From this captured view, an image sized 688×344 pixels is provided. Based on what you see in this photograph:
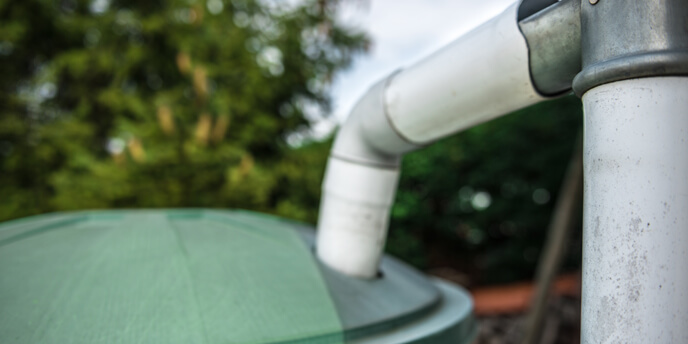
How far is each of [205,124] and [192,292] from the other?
3419mm

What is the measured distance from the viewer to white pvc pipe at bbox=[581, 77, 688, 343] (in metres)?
0.85

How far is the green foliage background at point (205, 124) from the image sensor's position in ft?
14.0

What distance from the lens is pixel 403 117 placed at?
1523mm

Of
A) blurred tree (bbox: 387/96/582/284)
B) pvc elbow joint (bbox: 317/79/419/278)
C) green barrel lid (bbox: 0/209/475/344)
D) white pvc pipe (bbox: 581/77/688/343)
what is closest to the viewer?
white pvc pipe (bbox: 581/77/688/343)

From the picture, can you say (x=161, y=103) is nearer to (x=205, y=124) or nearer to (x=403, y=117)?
(x=205, y=124)

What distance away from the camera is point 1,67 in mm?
5461

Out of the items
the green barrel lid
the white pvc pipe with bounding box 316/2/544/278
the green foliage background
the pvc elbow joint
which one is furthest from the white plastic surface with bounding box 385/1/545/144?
the green foliage background

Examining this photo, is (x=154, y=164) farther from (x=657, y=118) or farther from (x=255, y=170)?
(x=657, y=118)

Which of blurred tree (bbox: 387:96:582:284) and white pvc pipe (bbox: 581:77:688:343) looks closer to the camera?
white pvc pipe (bbox: 581:77:688:343)

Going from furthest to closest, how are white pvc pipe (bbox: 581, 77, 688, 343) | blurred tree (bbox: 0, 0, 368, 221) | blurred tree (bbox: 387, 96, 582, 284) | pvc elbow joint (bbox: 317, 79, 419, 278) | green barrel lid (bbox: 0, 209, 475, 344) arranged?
blurred tree (bbox: 387, 96, 582, 284)
blurred tree (bbox: 0, 0, 368, 221)
pvc elbow joint (bbox: 317, 79, 419, 278)
green barrel lid (bbox: 0, 209, 475, 344)
white pvc pipe (bbox: 581, 77, 688, 343)

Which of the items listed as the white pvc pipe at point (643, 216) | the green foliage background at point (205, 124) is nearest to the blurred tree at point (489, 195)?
the green foliage background at point (205, 124)

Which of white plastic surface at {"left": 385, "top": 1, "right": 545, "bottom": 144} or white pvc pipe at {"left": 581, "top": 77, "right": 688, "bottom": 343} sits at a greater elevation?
white plastic surface at {"left": 385, "top": 1, "right": 545, "bottom": 144}

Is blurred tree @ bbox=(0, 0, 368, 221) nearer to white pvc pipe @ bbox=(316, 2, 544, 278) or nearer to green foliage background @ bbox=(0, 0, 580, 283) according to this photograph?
green foliage background @ bbox=(0, 0, 580, 283)

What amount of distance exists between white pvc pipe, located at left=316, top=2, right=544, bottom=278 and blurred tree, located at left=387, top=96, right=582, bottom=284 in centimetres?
472
